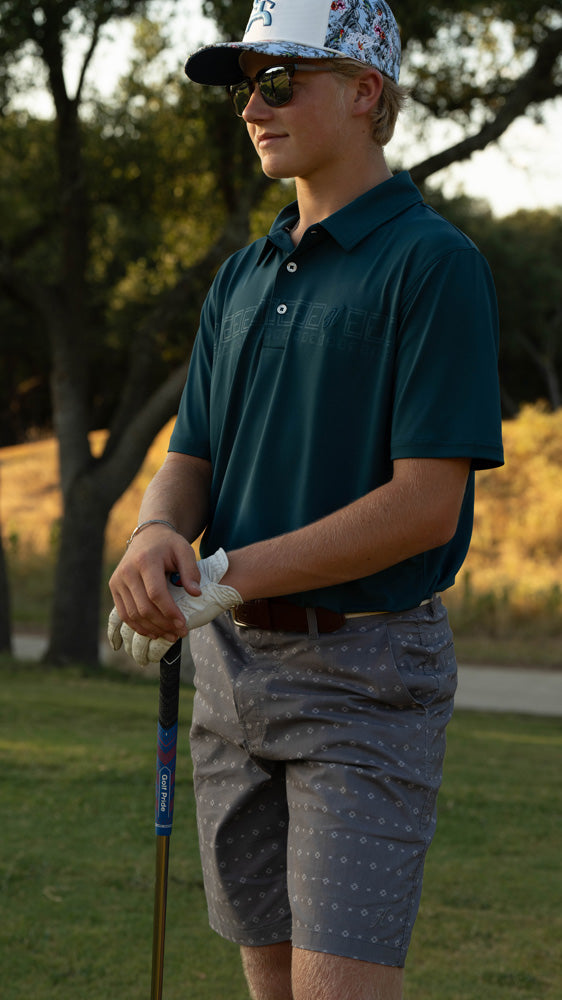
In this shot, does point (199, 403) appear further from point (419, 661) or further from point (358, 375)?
point (419, 661)

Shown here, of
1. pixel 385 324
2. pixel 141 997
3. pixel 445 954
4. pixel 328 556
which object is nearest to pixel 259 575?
pixel 328 556

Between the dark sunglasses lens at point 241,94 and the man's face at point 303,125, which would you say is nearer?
the man's face at point 303,125

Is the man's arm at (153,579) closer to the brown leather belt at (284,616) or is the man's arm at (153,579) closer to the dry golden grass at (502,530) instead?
the brown leather belt at (284,616)

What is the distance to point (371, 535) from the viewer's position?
6.66ft

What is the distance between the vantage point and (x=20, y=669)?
33.8 feet

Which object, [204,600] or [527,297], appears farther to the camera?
[527,297]

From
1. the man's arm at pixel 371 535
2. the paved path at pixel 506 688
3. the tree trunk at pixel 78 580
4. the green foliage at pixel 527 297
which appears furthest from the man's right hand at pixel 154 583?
the green foliage at pixel 527 297

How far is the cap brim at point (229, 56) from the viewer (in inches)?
85.7

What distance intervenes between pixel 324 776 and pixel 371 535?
0.43 metres

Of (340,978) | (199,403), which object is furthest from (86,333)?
(340,978)

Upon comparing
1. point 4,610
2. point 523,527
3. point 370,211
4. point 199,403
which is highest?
point 370,211

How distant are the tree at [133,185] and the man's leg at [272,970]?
7.59m

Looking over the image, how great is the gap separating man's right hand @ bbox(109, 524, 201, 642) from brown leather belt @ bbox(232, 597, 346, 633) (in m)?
0.16

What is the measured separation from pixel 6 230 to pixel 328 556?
1117cm
